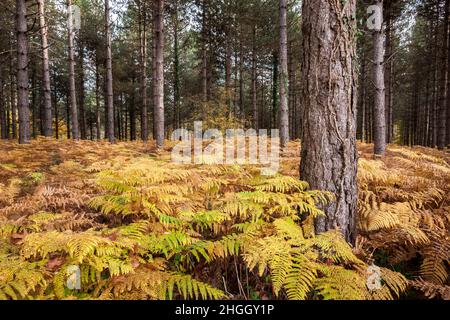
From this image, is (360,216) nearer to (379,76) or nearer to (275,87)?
(379,76)

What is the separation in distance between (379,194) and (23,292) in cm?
428

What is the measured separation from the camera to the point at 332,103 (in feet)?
10.2

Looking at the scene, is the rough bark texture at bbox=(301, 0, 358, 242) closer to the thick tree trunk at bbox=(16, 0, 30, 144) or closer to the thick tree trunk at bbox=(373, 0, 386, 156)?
the thick tree trunk at bbox=(373, 0, 386, 156)

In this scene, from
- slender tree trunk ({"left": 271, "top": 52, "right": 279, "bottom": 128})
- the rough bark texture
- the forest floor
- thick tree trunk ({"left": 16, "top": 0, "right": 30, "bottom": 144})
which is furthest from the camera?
slender tree trunk ({"left": 271, "top": 52, "right": 279, "bottom": 128})

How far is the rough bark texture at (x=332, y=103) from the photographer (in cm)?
306

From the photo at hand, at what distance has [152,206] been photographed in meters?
3.21

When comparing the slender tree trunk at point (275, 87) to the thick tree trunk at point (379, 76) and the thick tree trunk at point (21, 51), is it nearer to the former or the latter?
the thick tree trunk at point (379, 76)

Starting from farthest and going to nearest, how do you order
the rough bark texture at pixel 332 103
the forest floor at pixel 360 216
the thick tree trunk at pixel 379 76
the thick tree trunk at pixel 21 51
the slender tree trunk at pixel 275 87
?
the slender tree trunk at pixel 275 87, the thick tree trunk at pixel 21 51, the thick tree trunk at pixel 379 76, the rough bark texture at pixel 332 103, the forest floor at pixel 360 216

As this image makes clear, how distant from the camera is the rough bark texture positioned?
306 centimetres

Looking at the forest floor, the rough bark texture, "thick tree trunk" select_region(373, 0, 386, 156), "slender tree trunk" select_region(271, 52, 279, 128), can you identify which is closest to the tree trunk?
"slender tree trunk" select_region(271, 52, 279, 128)

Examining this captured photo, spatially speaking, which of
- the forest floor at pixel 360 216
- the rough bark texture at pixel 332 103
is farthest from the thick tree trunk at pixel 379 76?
the rough bark texture at pixel 332 103

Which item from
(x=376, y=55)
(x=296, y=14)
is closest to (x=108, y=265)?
(x=376, y=55)

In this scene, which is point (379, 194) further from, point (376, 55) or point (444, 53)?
point (444, 53)

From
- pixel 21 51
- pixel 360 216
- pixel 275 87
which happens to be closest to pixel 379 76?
pixel 360 216
